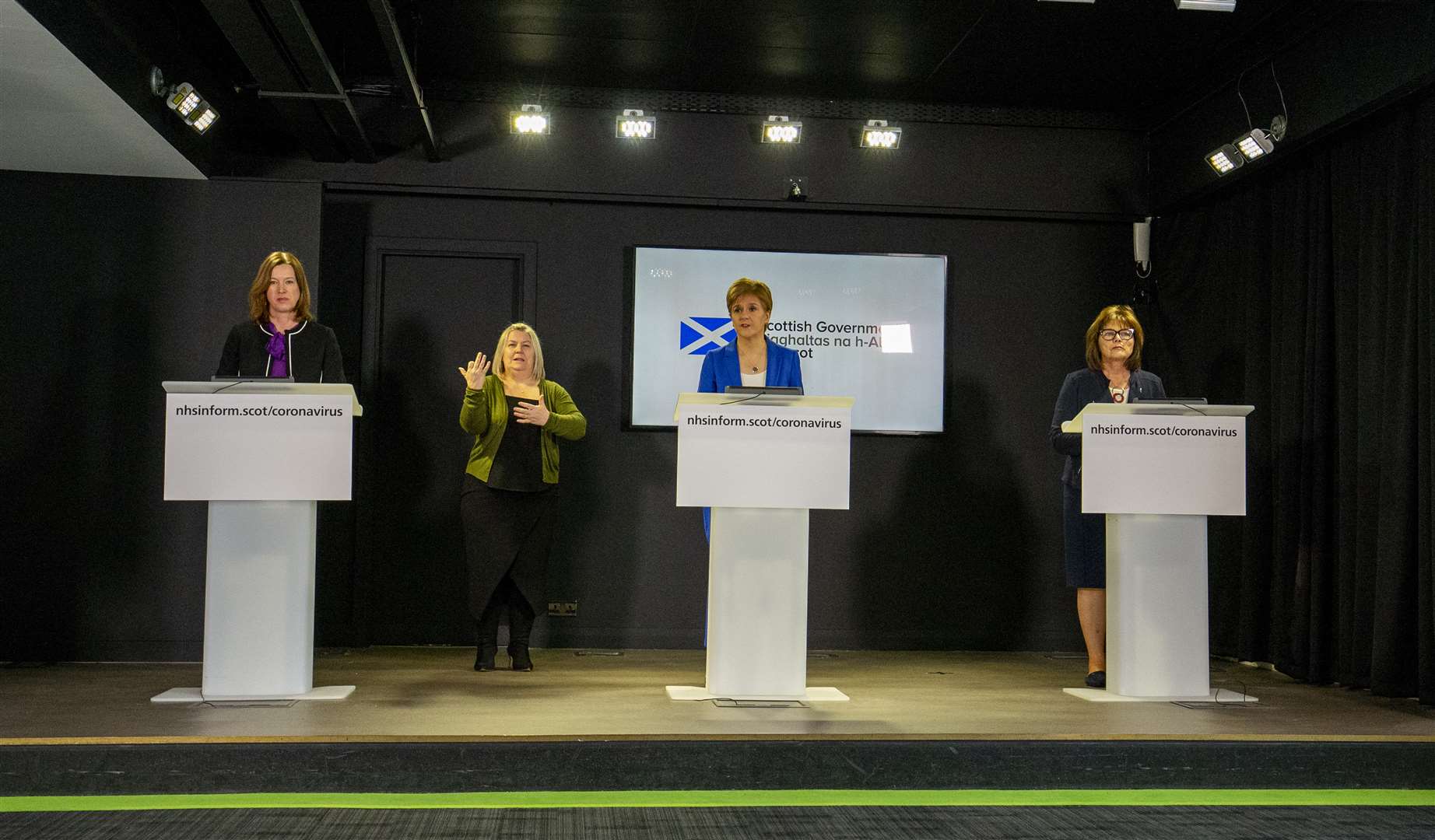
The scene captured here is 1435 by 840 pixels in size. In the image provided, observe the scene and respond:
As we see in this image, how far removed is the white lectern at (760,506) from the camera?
Answer: 382 cm

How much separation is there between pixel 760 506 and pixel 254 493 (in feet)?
5.43

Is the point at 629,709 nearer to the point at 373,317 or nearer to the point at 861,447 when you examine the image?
the point at 861,447

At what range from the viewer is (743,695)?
386 centimetres

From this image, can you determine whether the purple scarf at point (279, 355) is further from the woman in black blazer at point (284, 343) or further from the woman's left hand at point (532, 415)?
the woman's left hand at point (532, 415)

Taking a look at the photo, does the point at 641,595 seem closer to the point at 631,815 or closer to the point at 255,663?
the point at 255,663

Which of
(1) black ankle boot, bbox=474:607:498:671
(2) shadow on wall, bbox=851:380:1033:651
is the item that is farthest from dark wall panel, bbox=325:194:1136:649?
(1) black ankle boot, bbox=474:607:498:671

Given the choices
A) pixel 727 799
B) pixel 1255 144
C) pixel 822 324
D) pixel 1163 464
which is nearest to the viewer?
pixel 727 799

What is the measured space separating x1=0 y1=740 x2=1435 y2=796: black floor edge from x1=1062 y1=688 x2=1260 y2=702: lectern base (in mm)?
626

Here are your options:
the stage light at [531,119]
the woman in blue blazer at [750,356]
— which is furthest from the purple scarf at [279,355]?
the stage light at [531,119]

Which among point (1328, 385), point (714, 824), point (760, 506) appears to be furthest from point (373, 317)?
point (1328, 385)

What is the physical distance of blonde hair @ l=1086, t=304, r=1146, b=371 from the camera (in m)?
4.50

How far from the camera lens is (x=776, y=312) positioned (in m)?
6.05

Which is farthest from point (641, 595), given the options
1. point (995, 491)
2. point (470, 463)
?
point (995, 491)

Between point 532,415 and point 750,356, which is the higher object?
point 750,356
